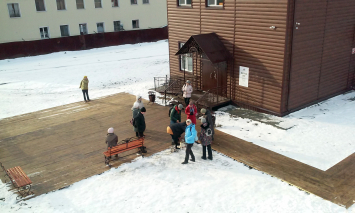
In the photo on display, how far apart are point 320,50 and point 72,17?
28205 millimetres

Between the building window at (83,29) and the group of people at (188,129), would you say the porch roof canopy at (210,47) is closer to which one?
the group of people at (188,129)

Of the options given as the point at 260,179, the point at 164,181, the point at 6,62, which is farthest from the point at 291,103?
the point at 6,62

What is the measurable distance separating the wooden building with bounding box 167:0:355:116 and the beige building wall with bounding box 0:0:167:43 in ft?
69.7

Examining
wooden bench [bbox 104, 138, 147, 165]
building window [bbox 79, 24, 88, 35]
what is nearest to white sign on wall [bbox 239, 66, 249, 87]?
wooden bench [bbox 104, 138, 147, 165]

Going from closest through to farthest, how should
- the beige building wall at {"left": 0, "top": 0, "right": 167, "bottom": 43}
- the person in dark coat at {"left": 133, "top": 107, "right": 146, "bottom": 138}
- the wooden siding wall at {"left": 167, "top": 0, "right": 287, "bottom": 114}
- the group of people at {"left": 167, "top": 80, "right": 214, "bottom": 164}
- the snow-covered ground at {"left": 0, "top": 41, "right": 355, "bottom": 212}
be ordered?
1. the snow-covered ground at {"left": 0, "top": 41, "right": 355, "bottom": 212}
2. the group of people at {"left": 167, "top": 80, "right": 214, "bottom": 164}
3. the person in dark coat at {"left": 133, "top": 107, "right": 146, "bottom": 138}
4. the wooden siding wall at {"left": 167, "top": 0, "right": 287, "bottom": 114}
5. the beige building wall at {"left": 0, "top": 0, "right": 167, "bottom": 43}

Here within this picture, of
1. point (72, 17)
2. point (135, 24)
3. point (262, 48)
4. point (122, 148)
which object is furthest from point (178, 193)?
point (135, 24)

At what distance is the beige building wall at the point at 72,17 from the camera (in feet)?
104

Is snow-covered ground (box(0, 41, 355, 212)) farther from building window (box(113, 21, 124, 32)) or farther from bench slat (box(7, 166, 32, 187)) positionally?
building window (box(113, 21, 124, 32))

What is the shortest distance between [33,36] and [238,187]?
30.9 meters

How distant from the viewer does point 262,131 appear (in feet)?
43.4

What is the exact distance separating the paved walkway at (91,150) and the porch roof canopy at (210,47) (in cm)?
354

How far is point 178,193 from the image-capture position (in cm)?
925

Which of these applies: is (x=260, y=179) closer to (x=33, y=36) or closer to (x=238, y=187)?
(x=238, y=187)

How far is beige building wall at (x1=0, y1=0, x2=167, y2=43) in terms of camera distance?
104 feet
